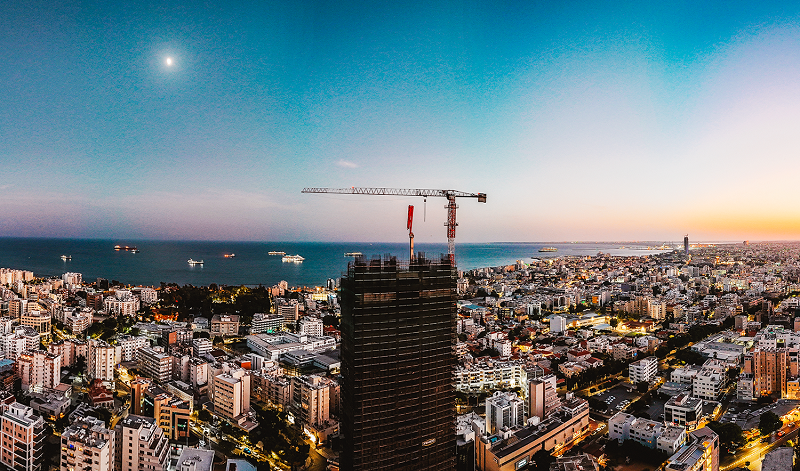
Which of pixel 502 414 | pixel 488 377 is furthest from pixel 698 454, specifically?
pixel 488 377

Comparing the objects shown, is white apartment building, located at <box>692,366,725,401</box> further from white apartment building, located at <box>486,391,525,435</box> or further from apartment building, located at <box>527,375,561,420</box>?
white apartment building, located at <box>486,391,525,435</box>

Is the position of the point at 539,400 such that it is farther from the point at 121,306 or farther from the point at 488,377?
the point at 121,306

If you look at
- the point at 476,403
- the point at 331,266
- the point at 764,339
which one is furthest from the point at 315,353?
the point at 331,266

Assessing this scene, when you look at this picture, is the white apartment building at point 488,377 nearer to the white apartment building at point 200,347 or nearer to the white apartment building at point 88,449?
the white apartment building at point 200,347

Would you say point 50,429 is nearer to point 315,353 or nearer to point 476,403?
point 315,353

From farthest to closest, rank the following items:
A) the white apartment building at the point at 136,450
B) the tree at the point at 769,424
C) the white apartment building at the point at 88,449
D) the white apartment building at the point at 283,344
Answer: the white apartment building at the point at 283,344, the tree at the point at 769,424, the white apartment building at the point at 136,450, the white apartment building at the point at 88,449

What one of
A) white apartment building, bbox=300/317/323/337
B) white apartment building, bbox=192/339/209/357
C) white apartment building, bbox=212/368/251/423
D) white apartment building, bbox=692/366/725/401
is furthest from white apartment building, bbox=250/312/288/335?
white apartment building, bbox=692/366/725/401

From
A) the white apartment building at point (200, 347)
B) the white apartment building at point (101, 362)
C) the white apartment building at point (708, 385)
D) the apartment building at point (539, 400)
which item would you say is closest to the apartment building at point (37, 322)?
the white apartment building at point (101, 362)
